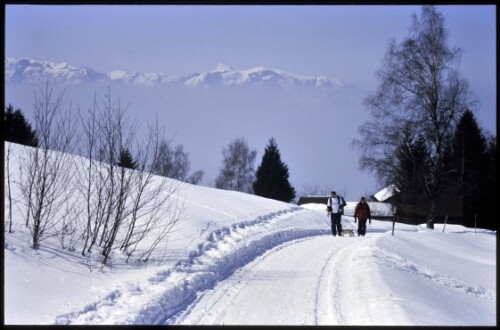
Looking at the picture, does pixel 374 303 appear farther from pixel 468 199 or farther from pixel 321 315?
pixel 468 199

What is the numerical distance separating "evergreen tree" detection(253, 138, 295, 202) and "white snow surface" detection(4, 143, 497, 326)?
34.4 metres

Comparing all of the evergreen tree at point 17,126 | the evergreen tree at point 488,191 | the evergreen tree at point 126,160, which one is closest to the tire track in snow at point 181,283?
the evergreen tree at point 126,160

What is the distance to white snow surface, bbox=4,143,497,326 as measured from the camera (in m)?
9.27

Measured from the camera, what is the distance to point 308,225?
94.1ft

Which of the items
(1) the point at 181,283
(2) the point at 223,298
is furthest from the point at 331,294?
(1) the point at 181,283

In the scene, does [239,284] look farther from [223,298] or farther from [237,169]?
[237,169]

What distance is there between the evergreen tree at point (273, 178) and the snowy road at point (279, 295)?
38.2 meters

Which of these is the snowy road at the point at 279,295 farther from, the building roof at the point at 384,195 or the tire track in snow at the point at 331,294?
the building roof at the point at 384,195

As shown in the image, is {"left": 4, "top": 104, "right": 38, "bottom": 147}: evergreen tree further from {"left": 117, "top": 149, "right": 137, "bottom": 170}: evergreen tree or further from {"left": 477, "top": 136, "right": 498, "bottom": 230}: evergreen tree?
{"left": 477, "top": 136, "right": 498, "bottom": 230}: evergreen tree

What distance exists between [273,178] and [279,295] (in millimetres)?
44505

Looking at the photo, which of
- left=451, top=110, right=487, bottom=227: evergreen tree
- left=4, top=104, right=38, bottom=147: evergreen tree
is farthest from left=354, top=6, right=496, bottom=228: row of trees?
left=4, top=104, right=38, bottom=147: evergreen tree

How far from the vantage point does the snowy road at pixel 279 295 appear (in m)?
9.28

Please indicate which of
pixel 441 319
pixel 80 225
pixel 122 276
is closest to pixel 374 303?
pixel 441 319

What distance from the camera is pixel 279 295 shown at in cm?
1097
